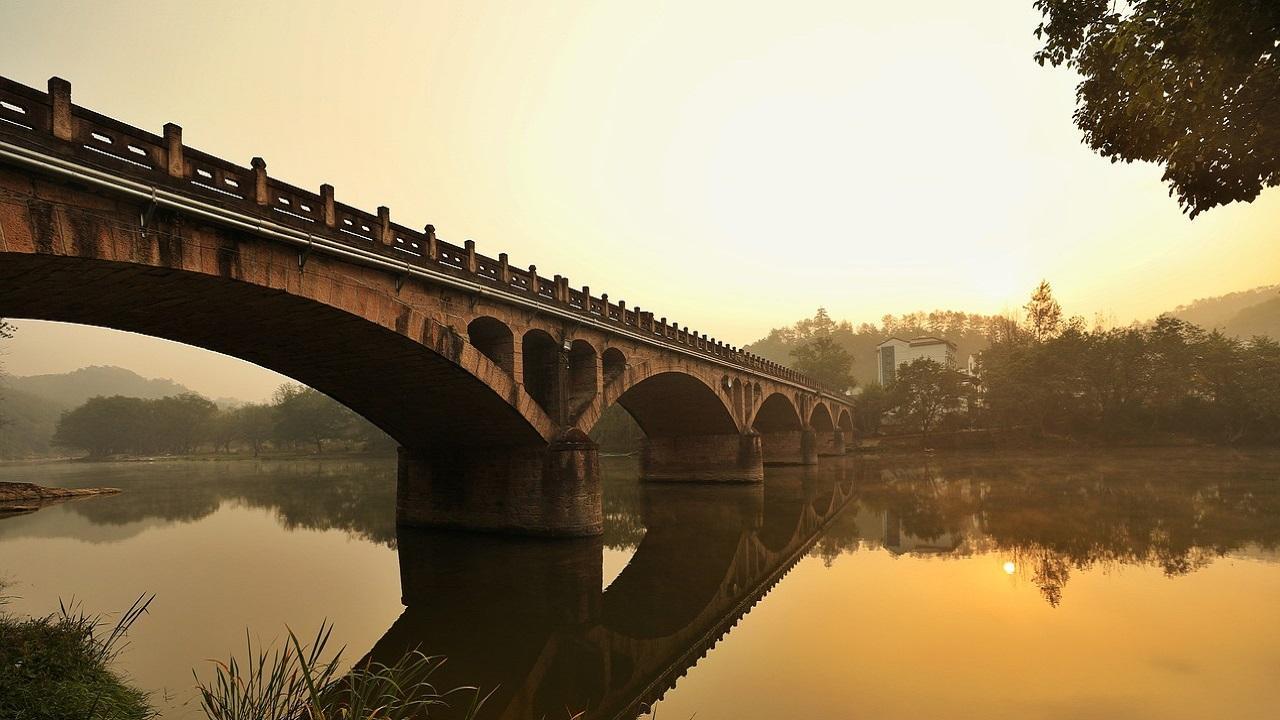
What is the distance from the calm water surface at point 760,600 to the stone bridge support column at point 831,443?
40779 mm

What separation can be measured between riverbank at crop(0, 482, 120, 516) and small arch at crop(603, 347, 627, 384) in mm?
30231

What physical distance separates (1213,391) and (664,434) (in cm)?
5236

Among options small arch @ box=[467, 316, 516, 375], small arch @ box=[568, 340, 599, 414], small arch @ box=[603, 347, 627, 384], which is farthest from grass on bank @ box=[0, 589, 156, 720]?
small arch @ box=[603, 347, 627, 384]

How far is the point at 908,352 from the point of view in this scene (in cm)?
9394

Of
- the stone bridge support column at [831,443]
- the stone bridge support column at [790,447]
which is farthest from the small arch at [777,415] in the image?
the stone bridge support column at [831,443]

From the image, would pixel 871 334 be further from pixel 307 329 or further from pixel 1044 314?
pixel 307 329

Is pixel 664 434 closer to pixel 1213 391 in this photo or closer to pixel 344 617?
pixel 344 617

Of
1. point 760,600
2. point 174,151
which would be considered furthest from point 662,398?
point 174,151

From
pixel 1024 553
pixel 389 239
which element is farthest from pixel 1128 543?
pixel 389 239

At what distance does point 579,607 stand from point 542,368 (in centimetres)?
1131

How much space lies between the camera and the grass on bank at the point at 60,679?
21.5 feet

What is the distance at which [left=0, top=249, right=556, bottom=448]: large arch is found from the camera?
11.5 meters

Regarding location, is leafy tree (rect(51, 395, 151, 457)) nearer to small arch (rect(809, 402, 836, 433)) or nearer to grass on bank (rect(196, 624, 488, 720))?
small arch (rect(809, 402, 836, 433))

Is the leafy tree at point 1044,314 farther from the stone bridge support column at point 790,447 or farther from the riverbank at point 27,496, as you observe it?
the riverbank at point 27,496
